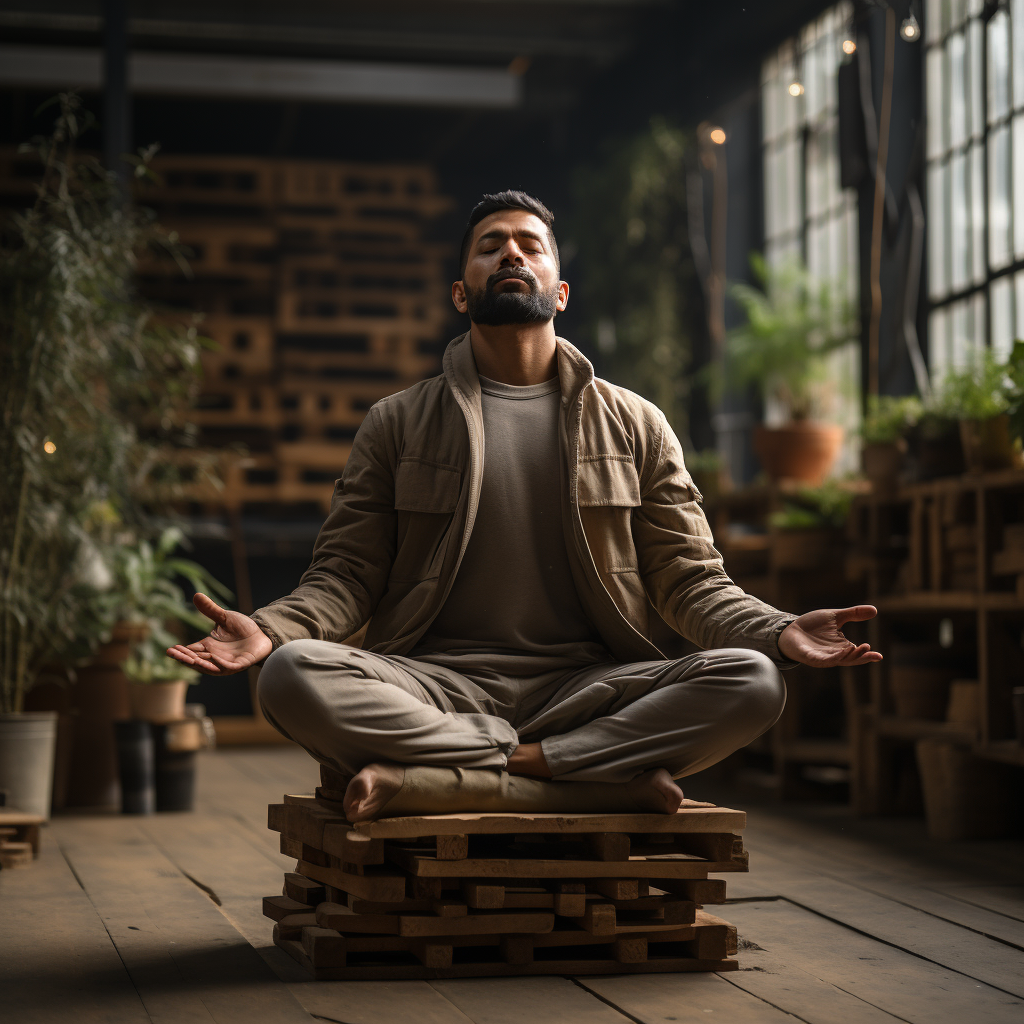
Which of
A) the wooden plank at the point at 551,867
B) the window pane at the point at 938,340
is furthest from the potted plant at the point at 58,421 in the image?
the window pane at the point at 938,340

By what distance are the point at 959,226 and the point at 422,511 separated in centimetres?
353

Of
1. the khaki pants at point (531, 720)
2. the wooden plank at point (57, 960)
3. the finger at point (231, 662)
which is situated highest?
the finger at point (231, 662)

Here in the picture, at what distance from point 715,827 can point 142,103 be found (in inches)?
286

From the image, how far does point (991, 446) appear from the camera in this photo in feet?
13.4

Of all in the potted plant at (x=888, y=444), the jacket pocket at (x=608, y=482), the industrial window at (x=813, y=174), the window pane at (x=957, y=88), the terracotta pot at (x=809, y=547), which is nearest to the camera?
the jacket pocket at (x=608, y=482)

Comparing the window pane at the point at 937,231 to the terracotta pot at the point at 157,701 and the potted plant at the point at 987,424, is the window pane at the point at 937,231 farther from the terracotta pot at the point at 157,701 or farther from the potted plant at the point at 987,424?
the terracotta pot at the point at 157,701

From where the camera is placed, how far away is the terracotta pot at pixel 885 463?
15.0ft

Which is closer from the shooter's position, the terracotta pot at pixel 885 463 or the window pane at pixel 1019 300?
the terracotta pot at pixel 885 463

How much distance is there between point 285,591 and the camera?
26.4 feet

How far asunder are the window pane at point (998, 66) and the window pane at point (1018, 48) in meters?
0.07

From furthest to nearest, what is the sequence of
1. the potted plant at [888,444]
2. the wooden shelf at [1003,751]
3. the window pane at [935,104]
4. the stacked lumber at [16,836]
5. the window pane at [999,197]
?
the window pane at [935,104] < the window pane at [999,197] < the potted plant at [888,444] < the wooden shelf at [1003,751] < the stacked lumber at [16,836]

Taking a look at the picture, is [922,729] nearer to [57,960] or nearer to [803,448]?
[803,448]

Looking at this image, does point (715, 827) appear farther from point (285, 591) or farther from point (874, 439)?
point (285, 591)

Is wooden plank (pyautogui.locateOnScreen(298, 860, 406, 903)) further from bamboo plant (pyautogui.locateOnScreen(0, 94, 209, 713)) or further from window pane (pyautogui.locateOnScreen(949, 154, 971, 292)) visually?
window pane (pyautogui.locateOnScreen(949, 154, 971, 292))
